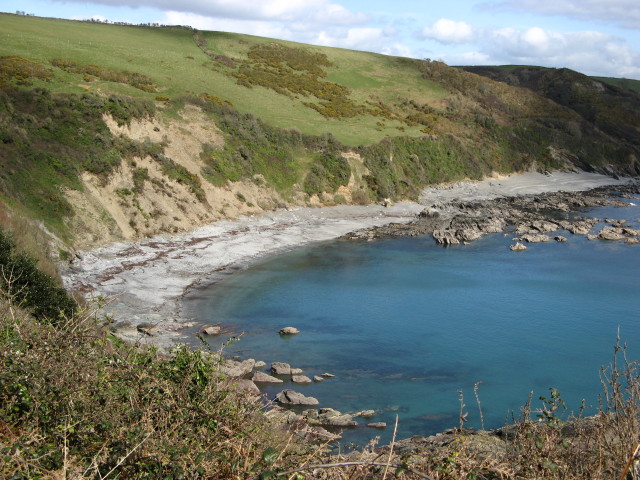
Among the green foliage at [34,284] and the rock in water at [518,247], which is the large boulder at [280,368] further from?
the rock in water at [518,247]

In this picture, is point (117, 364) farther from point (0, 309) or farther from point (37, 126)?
point (37, 126)

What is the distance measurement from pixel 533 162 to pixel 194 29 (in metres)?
62.4

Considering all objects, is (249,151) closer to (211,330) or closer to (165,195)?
(165,195)

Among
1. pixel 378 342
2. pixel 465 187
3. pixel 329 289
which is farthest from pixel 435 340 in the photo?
pixel 465 187

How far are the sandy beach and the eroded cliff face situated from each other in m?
1.38

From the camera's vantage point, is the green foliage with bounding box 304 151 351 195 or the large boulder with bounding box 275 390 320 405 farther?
the green foliage with bounding box 304 151 351 195

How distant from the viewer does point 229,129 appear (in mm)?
67438

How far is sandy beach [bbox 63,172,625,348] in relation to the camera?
119ft

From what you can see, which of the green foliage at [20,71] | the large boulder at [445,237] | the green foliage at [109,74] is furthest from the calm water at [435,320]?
the green foliage at [20,71]

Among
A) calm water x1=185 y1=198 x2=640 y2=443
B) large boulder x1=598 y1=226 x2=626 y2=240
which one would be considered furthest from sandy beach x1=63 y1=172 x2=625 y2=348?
large boulder x1=598 y1=226 x2=626 y2=240

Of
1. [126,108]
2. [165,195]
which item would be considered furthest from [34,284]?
[126,108]

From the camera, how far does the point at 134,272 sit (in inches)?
1678

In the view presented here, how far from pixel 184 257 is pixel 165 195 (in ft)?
30.4

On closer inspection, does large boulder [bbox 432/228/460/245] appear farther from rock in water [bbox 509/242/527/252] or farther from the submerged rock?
the submerged rock
